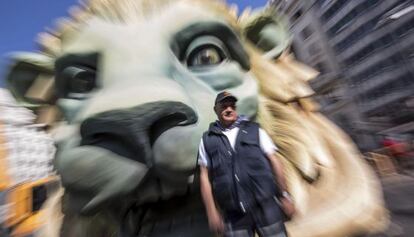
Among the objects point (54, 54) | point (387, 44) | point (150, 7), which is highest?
point (387, 44)

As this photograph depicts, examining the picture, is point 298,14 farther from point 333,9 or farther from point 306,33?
point 333,9

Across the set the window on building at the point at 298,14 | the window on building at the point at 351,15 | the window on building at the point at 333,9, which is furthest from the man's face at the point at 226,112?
the window on building at the point at 333,9

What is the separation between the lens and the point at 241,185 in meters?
1.13

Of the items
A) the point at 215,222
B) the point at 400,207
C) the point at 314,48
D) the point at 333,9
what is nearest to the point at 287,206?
the point at 215,222

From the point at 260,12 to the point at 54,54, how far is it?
45.0 inches

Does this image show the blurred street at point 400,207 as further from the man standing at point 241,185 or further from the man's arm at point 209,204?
the man's arm at point 209,204

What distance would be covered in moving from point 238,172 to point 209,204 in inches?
5.7

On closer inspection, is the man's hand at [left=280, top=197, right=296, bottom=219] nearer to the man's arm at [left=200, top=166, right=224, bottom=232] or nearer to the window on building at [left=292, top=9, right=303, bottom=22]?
Answer: the man's arm at [left=200, top=166, right=224, bottom=232]

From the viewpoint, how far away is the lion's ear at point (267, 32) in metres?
1.75

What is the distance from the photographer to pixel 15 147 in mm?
6219

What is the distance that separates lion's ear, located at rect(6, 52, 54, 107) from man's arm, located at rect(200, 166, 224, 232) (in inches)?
48.9

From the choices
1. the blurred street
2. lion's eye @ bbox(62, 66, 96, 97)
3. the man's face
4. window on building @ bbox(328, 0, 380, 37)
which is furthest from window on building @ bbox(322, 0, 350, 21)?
the man's face

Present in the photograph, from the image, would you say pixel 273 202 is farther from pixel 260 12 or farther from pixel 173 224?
pixel 260 12

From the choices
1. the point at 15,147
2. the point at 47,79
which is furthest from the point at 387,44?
the point at 47,79
